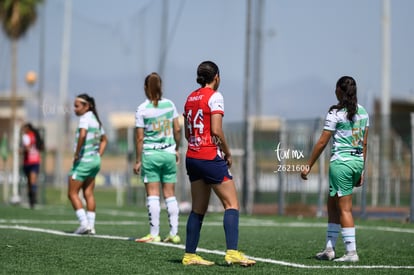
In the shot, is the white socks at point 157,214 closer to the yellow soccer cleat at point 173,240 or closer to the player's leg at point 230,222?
the yellow soccer cleat at point 173,240

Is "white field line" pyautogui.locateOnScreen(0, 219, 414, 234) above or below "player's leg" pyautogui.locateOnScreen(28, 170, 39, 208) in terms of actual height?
below

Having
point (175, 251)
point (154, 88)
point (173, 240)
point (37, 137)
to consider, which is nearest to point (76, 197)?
point (173, 240)

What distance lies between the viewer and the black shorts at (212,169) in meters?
9.41

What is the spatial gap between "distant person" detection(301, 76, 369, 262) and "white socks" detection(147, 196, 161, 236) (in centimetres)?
289

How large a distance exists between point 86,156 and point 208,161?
15.2 feet

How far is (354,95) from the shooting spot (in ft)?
33.3

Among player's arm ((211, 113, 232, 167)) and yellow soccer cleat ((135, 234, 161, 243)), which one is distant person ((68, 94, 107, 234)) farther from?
player's arm ((211, 113, 232, 167))

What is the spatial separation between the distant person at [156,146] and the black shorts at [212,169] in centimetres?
291

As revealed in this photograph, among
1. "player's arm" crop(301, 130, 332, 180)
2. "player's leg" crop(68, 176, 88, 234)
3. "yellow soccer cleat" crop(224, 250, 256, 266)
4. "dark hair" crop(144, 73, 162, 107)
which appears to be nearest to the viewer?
"yellow soccer cleat" crop(224, 250, 256, 266)

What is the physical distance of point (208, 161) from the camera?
943 cm

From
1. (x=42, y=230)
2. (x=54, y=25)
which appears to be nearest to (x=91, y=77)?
(x=54, y=25)

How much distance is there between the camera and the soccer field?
30.0 ft

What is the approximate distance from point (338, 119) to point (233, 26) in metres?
15.5

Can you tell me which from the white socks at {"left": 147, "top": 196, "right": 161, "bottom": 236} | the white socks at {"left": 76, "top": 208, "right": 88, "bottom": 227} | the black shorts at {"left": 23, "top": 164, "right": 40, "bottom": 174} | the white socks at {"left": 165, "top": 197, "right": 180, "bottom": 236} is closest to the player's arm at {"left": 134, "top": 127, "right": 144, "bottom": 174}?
the white socks at {"left": 147, "top": 196, "right": 161, "bottom": 236}
